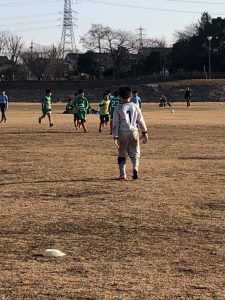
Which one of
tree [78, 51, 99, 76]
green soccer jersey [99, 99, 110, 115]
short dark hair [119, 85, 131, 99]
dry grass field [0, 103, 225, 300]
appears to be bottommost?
dry grass field [0, 103, 225, 300]

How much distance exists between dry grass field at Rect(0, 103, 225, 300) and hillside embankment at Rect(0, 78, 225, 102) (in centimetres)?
7148

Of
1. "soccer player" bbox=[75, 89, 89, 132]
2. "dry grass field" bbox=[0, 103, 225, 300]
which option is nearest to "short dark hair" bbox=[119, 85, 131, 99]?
"dry grass field" bbox=[0, 103, 225, 300]

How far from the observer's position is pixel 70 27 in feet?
385

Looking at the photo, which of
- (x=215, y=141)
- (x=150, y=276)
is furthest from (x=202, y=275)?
(x=215, y=141)

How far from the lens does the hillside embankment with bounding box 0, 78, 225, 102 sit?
85562 millimetres

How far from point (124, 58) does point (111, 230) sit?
104224 mm

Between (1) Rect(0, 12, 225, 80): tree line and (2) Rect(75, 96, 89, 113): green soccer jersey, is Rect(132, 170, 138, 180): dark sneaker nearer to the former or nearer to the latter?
(2) Rect(75, 96, 89, 113): green soccer jersey

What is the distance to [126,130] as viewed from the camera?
11922 millimetres

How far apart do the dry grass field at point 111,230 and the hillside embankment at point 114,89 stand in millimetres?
71477

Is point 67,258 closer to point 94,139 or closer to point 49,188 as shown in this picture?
point 49,188

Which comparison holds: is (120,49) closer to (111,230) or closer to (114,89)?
(114,89)

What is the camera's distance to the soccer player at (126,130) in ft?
39.1

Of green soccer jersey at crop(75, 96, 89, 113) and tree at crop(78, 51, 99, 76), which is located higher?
tree at crop(78, 51, 99, 76)

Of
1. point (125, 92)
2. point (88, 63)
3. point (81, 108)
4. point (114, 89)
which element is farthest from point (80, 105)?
point (88, 63)
